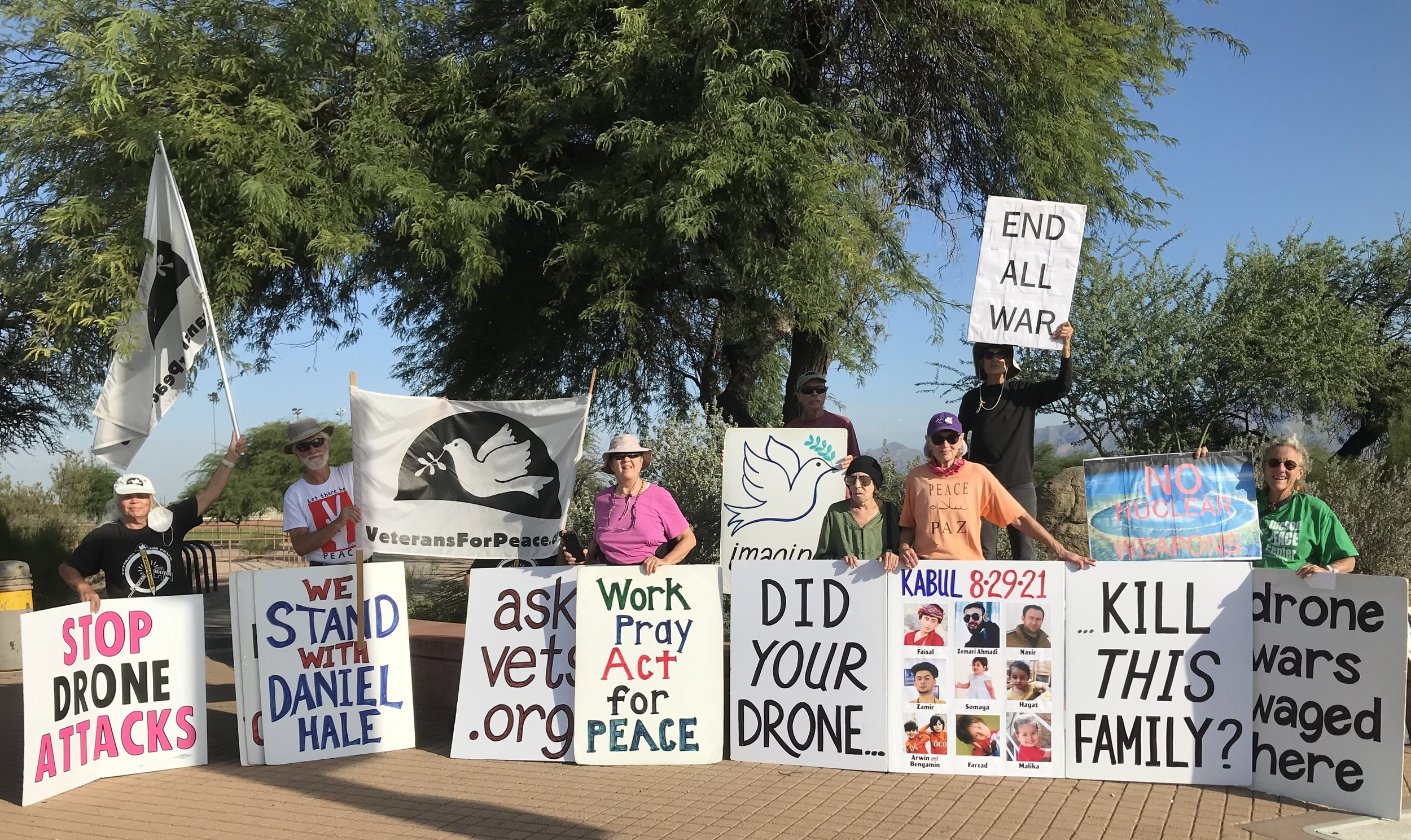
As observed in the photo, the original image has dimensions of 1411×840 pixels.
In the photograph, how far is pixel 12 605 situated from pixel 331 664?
6654 millimetres

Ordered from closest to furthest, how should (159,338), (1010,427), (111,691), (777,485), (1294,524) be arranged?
(1294,524) < (111,691) < (1010,427) < (159,338) < (777,485)

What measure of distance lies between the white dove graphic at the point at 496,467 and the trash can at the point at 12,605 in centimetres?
650

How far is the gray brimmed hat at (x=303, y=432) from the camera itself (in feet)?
24.9

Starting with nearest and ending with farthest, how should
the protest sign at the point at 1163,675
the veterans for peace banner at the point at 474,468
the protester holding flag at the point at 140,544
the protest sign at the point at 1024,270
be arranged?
A: the protest sign at the point at 1163,675 → the protester holding flag at the point at 140,544 → the protest sign at the point at 1024,270 → the veterans for peace banner at the point at 474,468

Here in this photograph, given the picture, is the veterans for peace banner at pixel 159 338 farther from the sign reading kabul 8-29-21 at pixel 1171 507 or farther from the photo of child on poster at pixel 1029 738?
the sign reading kabul 8-29-21 at pixel 1171 507

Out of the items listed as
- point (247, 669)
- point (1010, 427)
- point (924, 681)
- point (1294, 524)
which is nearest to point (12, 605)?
point (247, 669)

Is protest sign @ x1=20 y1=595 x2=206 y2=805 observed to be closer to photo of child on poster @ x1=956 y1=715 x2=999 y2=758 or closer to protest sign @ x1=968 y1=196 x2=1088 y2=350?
photo of child on poster @ x1=956 y1=715 x2=999 y2=758

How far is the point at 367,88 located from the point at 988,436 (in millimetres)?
6951

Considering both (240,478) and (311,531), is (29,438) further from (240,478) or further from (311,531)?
(240,478)

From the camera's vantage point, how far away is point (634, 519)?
7.20 m

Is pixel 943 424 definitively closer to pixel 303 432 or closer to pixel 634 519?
pixel 634 519

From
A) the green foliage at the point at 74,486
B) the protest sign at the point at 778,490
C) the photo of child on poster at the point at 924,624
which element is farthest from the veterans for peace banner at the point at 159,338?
the green foliage at the point at 74,486

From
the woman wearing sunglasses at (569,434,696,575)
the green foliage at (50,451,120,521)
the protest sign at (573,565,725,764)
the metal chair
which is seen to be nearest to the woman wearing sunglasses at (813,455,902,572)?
the protest sign at (573,565,725,764)

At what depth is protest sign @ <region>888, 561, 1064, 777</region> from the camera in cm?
642
